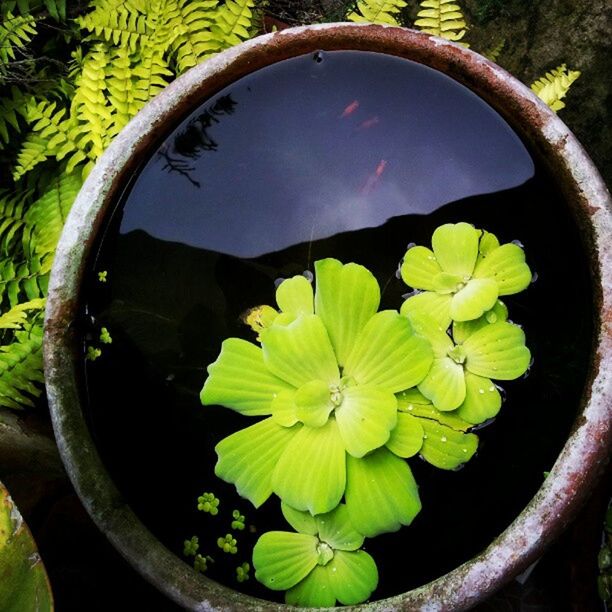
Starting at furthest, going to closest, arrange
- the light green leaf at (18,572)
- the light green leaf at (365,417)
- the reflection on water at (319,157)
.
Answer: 1. the reflection on water at (319,157)
2. the light green leaf at (365,417)
3. the light green leaf at (18,572)

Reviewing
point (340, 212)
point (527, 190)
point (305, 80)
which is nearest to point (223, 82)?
point (305, 80)

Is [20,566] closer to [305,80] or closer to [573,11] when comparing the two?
[305,80]

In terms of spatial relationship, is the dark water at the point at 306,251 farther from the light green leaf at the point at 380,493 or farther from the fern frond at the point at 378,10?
the fern frond at the point at 378,10

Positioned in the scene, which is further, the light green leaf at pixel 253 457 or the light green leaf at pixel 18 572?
the light green leaf at pixel 253 457

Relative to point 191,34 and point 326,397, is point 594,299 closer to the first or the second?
point 326,397

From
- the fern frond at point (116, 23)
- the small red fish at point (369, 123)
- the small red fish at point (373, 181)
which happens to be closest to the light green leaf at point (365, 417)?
the small red fish at point (373, 181)

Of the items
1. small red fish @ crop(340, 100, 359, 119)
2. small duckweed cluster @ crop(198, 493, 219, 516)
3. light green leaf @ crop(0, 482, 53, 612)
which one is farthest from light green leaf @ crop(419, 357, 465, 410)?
light green leaf @ crop(0, 482, 53, 612)

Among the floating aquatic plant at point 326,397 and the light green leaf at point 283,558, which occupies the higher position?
the floating aquatic plant at point 326,397
